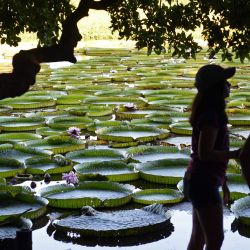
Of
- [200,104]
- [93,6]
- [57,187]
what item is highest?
[93,6]

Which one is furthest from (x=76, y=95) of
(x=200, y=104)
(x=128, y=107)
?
(x=200, y=104)

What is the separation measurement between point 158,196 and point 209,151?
1926 mm

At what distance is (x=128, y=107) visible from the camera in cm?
791

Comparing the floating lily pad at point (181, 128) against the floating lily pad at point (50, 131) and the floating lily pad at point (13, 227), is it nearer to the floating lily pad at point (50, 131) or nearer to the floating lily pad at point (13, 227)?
the floating lily pad at point (50, 131)

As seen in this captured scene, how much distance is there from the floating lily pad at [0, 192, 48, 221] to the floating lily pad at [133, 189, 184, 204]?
638 mm

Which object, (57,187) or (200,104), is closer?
(200,104)

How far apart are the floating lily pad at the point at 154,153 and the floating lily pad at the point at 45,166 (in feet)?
2.05

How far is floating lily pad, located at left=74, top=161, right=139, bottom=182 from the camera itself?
16.4 ft

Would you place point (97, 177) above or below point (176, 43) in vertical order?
below

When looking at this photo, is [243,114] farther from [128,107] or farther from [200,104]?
[200,104]

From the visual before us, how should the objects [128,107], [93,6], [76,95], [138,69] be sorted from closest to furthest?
[93,6] < [128,107] < [76,95] < [138,69]

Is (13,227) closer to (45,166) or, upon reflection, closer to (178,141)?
(45,166)

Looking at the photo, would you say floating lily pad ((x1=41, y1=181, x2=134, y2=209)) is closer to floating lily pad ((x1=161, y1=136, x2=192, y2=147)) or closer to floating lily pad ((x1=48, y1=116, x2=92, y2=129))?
floating lily pad ((x1=161, y1=136, x2=192, y2=147))

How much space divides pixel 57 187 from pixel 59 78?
21.5 feet
